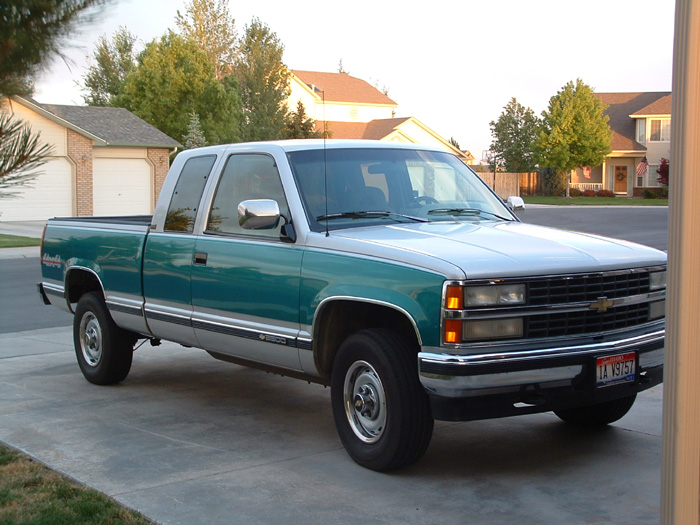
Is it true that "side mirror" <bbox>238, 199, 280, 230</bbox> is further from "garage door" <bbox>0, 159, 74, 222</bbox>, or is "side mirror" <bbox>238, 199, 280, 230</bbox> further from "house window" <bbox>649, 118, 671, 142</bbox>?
"house window" <bbox>649, 118, 671, 142</bbox>

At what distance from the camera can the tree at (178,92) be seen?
44.6 metres

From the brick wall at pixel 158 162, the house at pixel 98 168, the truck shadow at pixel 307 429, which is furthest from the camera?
the brick wall at pixel 158 162

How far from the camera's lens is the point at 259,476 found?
17.5 feet

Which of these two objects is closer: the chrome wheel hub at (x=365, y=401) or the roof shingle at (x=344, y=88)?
the chrome wheel hub at (x=365, y=401)

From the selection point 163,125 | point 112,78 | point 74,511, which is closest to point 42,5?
point 74,511

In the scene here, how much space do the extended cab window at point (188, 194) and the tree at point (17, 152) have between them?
120 inches

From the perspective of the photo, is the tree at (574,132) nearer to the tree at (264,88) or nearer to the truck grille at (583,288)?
the tree at (264,88)

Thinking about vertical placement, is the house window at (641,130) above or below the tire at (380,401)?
above

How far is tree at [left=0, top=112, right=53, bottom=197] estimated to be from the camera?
3.74m

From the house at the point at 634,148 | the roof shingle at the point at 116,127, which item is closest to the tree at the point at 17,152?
the roof shingle at the point at 116,127

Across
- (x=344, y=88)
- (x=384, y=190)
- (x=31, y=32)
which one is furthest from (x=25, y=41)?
(x=344, y=88)

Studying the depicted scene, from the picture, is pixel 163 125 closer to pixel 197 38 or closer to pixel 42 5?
pixel 197 38

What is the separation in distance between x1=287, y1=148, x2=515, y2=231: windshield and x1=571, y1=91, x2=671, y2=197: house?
54.5 meters

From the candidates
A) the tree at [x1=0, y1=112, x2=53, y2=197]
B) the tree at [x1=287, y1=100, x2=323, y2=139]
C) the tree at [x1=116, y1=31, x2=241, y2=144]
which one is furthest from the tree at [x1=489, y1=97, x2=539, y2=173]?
the tree at [x1=0, y1=112, x2=53, y2=197]
